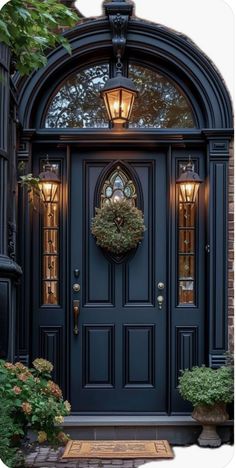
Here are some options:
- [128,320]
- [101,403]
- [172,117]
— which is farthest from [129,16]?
[101,403]

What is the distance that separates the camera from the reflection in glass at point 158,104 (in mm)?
6305

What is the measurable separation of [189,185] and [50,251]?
126cm

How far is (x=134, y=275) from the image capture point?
628 cm

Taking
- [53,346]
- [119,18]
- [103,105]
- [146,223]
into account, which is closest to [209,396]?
[53,346]

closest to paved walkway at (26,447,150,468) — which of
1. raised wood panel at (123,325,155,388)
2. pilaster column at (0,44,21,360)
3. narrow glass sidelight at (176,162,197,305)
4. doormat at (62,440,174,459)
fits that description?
doormat at (62,440,174,459)

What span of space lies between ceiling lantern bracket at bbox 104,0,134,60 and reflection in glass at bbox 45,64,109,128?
0.92 ft

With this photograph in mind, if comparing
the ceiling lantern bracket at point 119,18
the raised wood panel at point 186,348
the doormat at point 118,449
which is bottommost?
the doormat at point 118,449

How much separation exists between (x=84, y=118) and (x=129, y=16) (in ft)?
2.94

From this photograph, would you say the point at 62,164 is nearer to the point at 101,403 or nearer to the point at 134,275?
the point at 134,275

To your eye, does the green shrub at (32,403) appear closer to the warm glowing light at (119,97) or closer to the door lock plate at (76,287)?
the door lock plate at (76,287)

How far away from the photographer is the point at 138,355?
6242 millimetres

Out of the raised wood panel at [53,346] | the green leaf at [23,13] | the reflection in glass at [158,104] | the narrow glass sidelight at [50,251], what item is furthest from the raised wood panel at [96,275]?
the green leaf at [23,13]

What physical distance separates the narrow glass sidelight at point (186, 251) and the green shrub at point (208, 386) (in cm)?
69

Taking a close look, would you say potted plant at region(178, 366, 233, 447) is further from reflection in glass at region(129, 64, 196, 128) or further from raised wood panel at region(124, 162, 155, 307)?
reflection in glass at region(129, 64, 196, 128)
